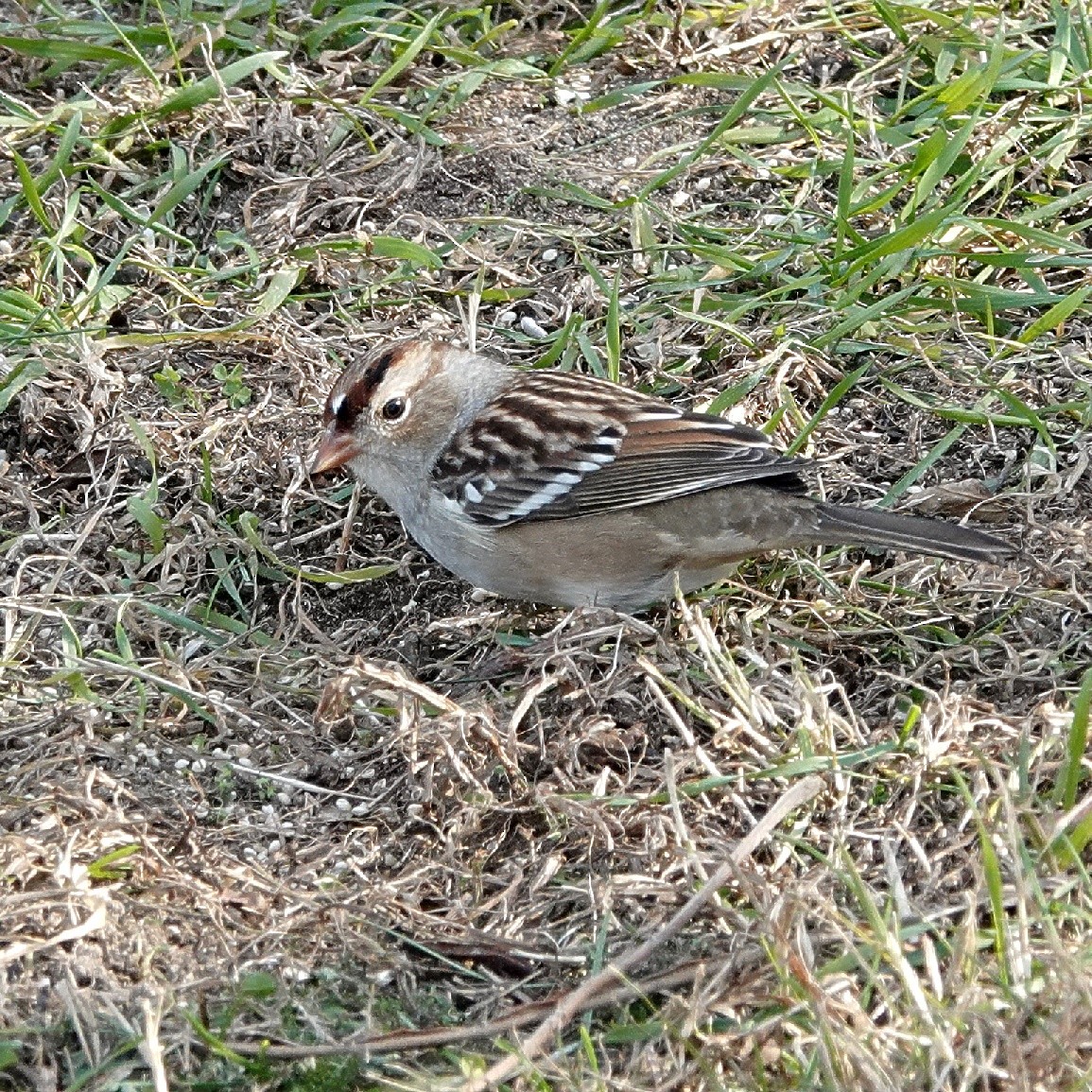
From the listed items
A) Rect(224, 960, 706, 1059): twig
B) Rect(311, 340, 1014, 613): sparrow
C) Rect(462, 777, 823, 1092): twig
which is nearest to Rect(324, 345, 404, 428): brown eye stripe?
Rect(311, 340, 1014, 613): sparrow

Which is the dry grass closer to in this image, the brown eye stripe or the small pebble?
the small pebble

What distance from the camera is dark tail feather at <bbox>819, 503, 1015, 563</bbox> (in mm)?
4016

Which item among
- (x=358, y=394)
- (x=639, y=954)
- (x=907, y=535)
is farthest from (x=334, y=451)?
(x=639, y=954)

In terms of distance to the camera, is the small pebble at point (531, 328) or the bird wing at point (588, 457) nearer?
the bird wing at point (588, 457)

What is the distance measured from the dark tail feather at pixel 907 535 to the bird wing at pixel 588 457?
17cm

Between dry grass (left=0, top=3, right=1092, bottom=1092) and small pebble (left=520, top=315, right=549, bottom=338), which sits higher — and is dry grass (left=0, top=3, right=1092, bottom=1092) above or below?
above

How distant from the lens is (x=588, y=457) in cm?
449

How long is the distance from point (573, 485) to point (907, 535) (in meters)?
0.88

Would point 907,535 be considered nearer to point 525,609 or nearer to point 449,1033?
point 525,609

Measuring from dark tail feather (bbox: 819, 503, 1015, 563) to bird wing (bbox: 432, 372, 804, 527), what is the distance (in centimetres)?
17

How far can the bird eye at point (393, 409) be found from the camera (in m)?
4.68

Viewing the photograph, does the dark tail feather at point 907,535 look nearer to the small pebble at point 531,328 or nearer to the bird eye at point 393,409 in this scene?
the bird eye at point 393,409

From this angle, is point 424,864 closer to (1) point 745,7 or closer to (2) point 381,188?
(2) point 381,188

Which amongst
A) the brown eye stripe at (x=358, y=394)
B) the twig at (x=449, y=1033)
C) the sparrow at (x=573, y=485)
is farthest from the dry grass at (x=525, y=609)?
the brown eye stripe at (x=358, y=394)
